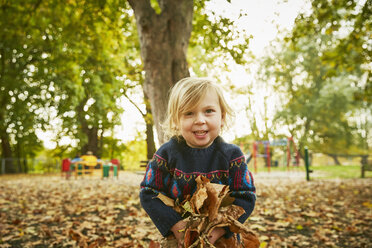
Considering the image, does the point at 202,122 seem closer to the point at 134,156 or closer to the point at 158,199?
the point at 158,199

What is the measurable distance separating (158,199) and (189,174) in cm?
26

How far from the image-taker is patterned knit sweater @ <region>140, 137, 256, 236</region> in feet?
6.23

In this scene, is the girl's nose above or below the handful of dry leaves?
above

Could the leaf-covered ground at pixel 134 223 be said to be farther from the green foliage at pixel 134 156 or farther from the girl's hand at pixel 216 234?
the green foliage at pixel 134 156

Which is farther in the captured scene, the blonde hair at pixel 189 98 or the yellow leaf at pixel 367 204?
the yellow leaf at pixel 367 204

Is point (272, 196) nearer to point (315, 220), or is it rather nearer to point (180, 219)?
point (315, 220)

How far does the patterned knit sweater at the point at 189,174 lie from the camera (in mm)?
1898

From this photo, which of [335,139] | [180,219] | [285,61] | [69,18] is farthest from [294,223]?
[335,139]

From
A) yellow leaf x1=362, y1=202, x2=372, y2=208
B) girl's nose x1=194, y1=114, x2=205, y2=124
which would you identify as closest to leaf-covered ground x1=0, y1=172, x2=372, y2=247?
yellow leaf x1=362, y1=202, x2=372, y2=208

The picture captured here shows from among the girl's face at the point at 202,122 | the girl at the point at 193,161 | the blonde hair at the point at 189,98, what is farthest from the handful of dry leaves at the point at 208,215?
the blonde hair at the point at 189,98

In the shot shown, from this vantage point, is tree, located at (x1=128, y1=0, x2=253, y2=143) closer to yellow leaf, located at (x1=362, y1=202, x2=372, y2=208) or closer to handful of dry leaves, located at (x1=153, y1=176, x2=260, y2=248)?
handful of dry leaves, located at (x1=153, y1=176, x2=260, y2=248)

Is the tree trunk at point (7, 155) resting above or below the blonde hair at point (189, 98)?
below

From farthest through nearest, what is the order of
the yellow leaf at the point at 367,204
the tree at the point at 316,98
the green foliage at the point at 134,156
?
the green foliage at the point at 134,156, the tree at the point at 316,98, the yellow leaf at the point at 367,204

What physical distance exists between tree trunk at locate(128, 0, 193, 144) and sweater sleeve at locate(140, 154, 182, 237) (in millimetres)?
1613
